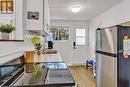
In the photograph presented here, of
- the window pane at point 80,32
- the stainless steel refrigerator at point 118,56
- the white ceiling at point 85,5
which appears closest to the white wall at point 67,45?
the window pane at point 80,32

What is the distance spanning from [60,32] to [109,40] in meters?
5.32

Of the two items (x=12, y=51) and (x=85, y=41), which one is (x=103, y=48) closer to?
(x=12, y=51)

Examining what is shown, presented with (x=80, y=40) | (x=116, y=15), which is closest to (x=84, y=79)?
(x=116, y=15)

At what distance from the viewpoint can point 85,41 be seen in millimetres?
8320

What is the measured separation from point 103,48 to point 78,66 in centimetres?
482

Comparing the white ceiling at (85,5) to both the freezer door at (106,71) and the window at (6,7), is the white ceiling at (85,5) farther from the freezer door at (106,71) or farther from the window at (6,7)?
the window at (6,7)

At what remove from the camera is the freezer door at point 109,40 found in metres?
2.80

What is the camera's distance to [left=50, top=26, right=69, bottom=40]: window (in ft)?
26.8

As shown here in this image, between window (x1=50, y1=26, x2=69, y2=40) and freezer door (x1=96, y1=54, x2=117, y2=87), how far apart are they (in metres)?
4.67

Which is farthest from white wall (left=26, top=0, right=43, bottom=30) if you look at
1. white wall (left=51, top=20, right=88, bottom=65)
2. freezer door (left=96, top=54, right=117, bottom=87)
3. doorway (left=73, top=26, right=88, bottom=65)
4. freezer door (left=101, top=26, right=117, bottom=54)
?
doorway (left=73, top=26, right=88, bottom=65)

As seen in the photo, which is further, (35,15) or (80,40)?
(80,40)

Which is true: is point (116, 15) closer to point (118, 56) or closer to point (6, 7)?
point (118, 56)

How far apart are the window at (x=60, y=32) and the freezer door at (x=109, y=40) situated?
4931 mm

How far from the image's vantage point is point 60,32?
820 centimetres
